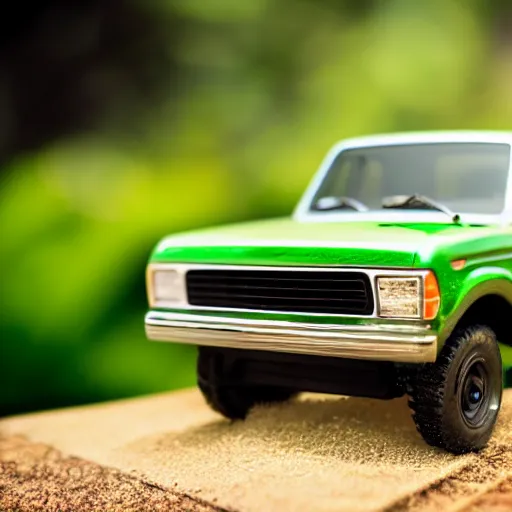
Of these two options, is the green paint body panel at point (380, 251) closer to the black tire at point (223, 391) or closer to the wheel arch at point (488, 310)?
the wheel arch at point (488, 310)

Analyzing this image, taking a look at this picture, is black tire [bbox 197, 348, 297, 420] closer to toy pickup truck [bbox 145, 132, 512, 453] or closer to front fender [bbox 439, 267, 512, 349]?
toy pickup truck [bbox 145, 132, 512, 453]

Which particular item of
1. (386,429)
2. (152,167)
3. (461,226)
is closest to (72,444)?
(386,429)

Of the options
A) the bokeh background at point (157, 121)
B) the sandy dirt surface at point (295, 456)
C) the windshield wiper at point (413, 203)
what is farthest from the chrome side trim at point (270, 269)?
the bokeh background at point (157, 121)

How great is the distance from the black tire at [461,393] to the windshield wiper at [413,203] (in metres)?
0.84

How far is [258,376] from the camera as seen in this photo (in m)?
4.89

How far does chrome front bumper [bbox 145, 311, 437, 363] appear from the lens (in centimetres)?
391

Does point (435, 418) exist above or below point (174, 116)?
below

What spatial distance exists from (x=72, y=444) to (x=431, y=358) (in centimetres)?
271

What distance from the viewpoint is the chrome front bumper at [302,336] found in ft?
12.8

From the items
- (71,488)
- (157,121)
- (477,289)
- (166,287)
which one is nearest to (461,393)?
(477,289)

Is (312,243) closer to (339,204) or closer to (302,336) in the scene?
(302,336)

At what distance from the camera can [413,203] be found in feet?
16.5

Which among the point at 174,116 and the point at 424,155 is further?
the point at 174,116

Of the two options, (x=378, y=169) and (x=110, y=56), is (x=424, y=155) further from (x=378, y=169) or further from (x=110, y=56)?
(x=110, y=56)
